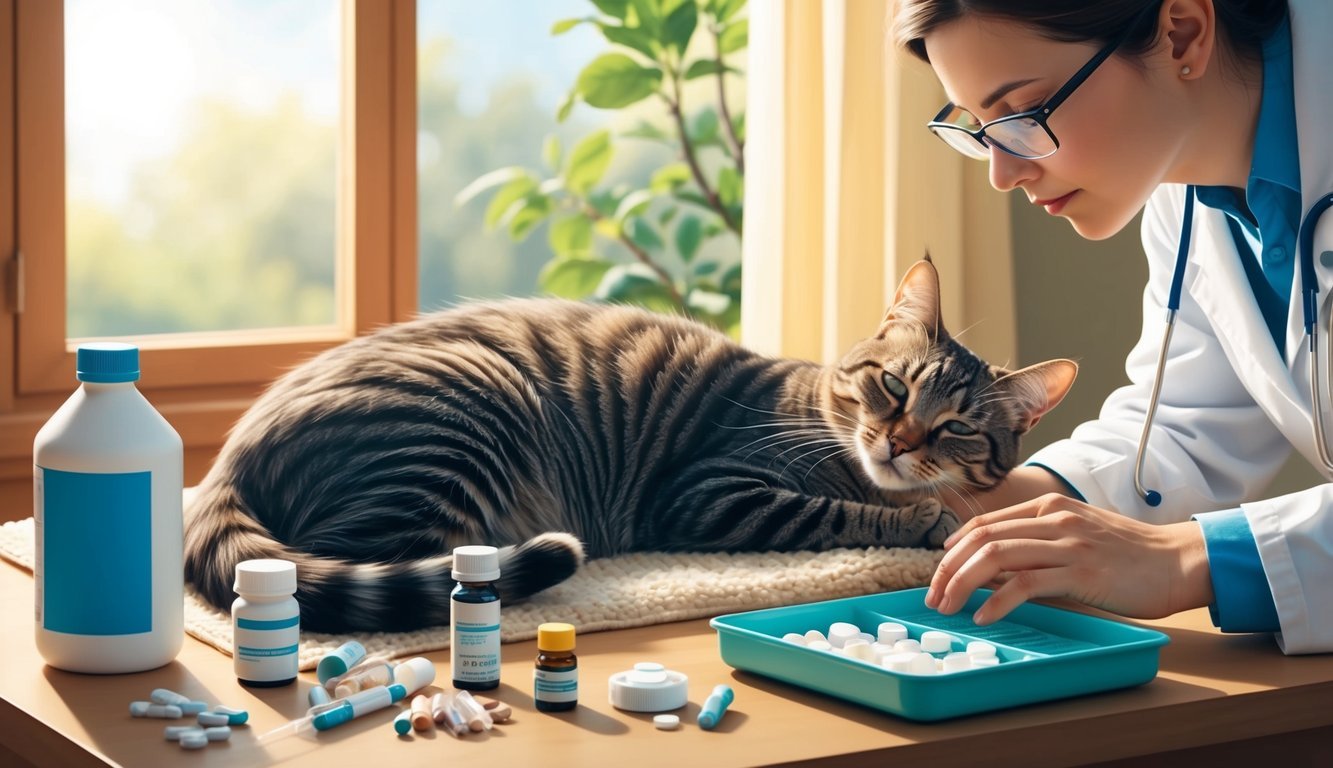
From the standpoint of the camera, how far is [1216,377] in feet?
4.90

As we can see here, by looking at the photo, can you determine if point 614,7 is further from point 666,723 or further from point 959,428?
point 666,723

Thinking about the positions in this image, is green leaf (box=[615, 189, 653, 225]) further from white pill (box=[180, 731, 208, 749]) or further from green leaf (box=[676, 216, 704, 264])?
white pill (box=[180, 731, 208, 749])

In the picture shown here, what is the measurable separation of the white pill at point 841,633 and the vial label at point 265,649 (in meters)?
0.39

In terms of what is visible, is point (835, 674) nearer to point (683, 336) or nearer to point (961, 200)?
point (683, 336)

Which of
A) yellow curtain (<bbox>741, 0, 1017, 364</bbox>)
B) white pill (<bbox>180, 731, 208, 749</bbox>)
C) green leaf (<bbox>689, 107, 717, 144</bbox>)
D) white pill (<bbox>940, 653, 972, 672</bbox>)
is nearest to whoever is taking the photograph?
white pill (<bbox>180, 731, 208, 749</bbox>)

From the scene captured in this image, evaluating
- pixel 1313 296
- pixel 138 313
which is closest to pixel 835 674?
pixel 1313 296

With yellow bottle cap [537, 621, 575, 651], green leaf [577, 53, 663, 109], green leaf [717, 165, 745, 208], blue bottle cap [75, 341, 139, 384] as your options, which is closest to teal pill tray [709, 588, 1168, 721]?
yellow bottle cap [537, 621, 575, 651]

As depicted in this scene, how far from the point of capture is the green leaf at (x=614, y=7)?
2.70 meters

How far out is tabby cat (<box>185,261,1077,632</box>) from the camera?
47.1 inches

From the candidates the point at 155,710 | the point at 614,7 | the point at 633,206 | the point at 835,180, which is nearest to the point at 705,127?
the point at 633,206

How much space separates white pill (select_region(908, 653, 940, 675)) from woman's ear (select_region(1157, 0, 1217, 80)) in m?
0.59

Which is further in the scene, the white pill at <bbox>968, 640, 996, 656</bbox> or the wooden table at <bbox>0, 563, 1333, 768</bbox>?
the white pill at <bbox>968, 640, 996, 656</bbox>

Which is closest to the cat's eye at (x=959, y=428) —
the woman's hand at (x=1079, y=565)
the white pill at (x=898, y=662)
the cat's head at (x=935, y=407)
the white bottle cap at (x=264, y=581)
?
the cat's head at (x=935, y=407)

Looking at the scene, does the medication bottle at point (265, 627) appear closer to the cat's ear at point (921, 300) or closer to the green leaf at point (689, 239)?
the cat's ear at point (921, 300)
